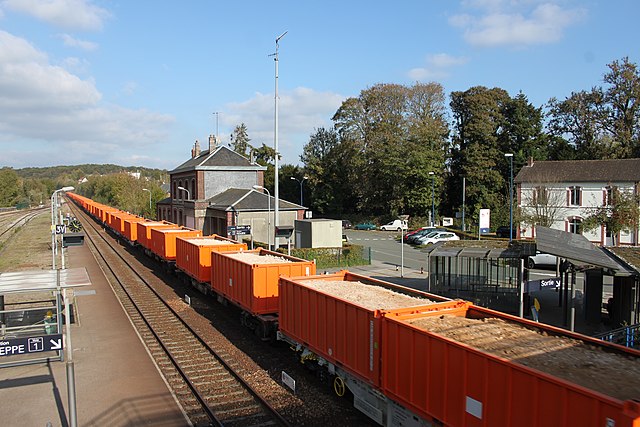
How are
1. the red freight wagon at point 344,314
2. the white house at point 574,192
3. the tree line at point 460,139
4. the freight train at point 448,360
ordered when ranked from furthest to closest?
the tree line at point 460,139 → the white house at point 574,192 → the red freight wagon at point 344,314 → the freight train at point 448,360

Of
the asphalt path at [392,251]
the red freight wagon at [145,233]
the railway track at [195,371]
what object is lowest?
the railway track at [195,371]

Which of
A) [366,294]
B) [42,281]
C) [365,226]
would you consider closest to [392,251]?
[365,226]

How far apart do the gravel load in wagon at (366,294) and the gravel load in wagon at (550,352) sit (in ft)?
4.68

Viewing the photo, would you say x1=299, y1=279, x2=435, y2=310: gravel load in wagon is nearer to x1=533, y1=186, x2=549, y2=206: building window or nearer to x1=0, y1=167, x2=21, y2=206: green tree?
x1=533, y1=186, x2=549, y2=206: building window

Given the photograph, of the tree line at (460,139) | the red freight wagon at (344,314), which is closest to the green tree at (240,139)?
the tree line at (460,139)

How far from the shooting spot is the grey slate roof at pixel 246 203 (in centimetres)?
4312

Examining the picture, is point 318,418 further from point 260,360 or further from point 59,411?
point 59,411

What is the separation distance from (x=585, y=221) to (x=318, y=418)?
42766 mm

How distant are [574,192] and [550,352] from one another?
4708 cm

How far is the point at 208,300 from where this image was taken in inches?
859

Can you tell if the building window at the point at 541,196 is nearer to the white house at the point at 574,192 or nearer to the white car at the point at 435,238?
the white house at the point at 574,192

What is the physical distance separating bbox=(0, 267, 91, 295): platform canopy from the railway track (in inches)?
132

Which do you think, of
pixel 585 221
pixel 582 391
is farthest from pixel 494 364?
pixel 585 221

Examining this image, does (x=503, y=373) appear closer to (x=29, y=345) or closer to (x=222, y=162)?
(x=29, y=345)
